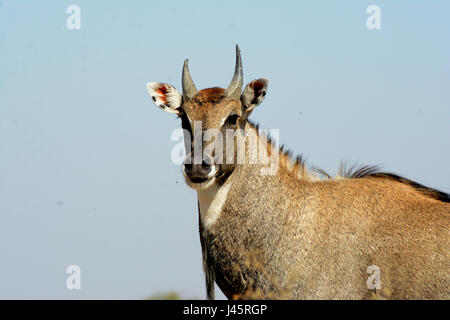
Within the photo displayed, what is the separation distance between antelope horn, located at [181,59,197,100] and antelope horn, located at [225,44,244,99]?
61 cm

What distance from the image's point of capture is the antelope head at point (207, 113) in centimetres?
1296

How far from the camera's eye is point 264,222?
44.0ft

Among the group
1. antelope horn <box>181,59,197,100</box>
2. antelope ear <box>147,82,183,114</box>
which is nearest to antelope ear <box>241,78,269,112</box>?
antelope horn <box>181,59,197,100</box>

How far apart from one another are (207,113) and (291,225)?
2253 millimetres

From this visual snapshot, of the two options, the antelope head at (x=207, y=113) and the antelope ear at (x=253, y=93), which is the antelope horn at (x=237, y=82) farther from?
the antelope ear at (x=253, y=93)

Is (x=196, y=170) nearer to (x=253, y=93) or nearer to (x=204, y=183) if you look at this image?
(x=204, y=183)

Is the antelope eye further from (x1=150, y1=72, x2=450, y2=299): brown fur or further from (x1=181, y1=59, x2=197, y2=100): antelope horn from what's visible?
(x1=181, y1=59, x2=197, y2=100): antelope horn

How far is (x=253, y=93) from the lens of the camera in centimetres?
1414

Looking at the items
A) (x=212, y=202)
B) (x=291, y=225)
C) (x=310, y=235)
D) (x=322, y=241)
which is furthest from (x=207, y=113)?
(x=322, y=241)

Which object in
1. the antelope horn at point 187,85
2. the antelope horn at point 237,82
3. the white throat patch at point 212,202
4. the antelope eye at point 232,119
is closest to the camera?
the white throat patch at point 212,202

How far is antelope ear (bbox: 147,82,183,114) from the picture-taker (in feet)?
46.5

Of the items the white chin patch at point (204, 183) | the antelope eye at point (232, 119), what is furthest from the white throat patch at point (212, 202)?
the antelope eye at point (232, 119)
